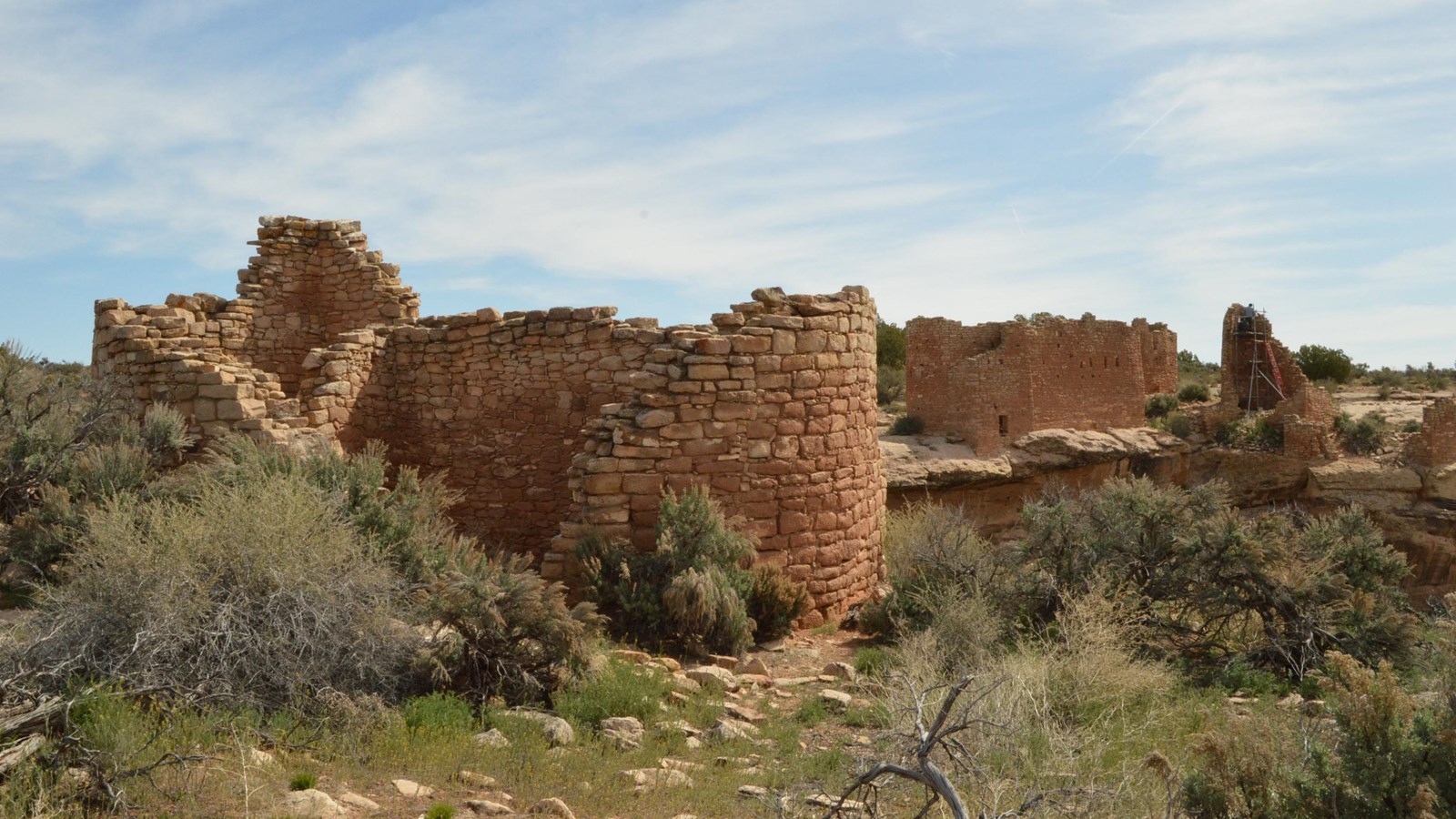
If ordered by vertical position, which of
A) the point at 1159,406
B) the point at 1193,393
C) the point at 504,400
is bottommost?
the point at 504,400

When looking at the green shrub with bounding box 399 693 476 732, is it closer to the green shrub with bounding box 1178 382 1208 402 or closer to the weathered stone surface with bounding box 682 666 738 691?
the weathered stone surface with bounding box 682 666 738 691

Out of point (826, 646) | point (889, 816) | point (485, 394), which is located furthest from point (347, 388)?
point (889, 816)

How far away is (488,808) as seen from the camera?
186 inches

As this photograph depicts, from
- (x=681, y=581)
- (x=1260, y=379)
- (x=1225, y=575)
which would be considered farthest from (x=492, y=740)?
(x=1260, y=379)

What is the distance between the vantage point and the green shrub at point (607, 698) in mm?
6016

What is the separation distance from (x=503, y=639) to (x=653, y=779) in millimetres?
1322

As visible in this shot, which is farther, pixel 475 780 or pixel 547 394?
pixel 547 394

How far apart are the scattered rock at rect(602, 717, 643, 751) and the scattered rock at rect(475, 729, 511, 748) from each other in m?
0.55

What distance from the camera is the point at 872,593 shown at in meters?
9.88

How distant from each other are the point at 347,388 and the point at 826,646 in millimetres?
4957

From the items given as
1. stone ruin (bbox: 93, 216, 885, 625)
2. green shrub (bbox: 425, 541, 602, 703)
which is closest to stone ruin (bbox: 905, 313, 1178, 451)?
stone ruin (bbox: 93, 216, 885, 625)

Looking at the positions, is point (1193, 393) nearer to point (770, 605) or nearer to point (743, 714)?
point (770, 605)

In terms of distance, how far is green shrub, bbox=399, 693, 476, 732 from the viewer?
5484 millimetres

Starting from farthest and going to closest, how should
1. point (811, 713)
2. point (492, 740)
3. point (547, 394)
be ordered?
point (547, 394), point (811, 713), point (492, 740)
